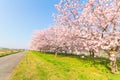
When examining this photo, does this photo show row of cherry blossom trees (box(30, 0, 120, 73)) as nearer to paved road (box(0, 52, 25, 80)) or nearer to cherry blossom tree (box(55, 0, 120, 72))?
cherry blossom tree (box(55, 0, 120, 72))

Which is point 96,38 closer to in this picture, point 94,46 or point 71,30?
point 94,46

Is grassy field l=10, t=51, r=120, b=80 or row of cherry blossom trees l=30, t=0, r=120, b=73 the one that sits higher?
row of cherry blossom trees l=30, t=0, r=120, b=73

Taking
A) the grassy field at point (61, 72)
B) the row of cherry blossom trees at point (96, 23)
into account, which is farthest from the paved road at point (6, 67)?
the row of cherry blossom trees at point (96, 23)

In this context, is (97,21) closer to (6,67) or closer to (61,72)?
(61,72)

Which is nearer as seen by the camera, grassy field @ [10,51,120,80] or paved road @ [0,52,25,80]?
grassy field @ [10,51,120,80]

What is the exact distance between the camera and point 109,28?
19.5 metres

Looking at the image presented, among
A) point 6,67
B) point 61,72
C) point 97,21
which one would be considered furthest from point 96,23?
→ point 6,67

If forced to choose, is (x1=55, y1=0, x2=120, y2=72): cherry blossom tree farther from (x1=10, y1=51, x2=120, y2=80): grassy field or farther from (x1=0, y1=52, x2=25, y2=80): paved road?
(x1=0, y1=52, x2=25, y2=80): paved road

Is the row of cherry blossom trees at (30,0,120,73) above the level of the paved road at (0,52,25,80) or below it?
above

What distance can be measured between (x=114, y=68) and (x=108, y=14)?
595 centimetres

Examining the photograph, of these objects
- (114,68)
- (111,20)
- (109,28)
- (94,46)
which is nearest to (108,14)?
(111,20)

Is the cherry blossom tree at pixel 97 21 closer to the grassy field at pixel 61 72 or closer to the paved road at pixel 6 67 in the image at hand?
the grassy field at pixel 61 72

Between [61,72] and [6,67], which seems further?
[6,67]

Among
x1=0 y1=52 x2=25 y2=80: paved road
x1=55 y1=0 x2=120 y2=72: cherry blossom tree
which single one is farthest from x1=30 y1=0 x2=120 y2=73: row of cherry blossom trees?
x1=0 y1=52 x2=25 y2=80: paved road
